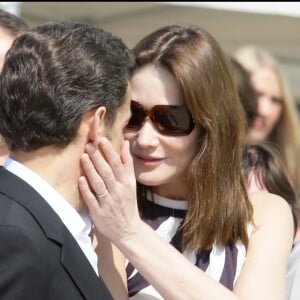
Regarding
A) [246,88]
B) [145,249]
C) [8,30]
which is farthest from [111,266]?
[246,88]

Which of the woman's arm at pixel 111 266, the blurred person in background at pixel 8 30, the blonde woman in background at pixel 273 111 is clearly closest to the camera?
the woman's arm at pixel 111 266

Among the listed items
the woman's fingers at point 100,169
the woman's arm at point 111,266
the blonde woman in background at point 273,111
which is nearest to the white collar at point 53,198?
the woman's fingers at point 100,169

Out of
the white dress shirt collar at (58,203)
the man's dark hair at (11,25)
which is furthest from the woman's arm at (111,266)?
the man's dark hair at (11,25)

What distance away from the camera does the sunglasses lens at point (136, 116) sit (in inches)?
94.3

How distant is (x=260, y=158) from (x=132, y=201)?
1218mm

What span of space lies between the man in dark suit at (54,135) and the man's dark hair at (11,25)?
3.17 feet

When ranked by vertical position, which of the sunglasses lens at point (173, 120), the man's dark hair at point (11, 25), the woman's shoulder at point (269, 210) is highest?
the sunglasses lens at point (173, 120)

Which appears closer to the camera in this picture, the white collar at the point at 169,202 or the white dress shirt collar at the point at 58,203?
the white dress shirt collar at the point at 58,203

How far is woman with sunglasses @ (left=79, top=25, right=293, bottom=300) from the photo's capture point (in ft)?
7.83

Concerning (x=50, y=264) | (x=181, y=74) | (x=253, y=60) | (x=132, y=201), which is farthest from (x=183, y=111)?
(x=253, y=60)

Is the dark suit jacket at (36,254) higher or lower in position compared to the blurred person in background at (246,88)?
higher

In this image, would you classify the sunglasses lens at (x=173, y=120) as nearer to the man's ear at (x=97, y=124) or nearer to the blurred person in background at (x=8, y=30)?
the man's ear at (x=97, y=124)

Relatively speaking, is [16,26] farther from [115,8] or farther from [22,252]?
[115,8]

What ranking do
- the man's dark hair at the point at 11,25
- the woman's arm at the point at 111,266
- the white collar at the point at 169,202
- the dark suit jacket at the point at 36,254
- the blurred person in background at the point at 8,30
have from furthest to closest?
the man's dark hair at the point at 11,25, the blurred person in background at the point at 8,30, the white collar at the point at 169,202, the woman's arm at the point at 111,266, the dark suit jacket at the point at 36,254
